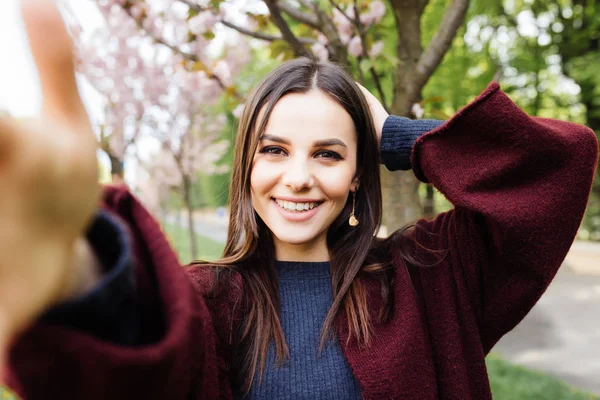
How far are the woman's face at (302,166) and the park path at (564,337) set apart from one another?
12.3 ft

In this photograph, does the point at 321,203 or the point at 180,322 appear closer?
the point at 180,322

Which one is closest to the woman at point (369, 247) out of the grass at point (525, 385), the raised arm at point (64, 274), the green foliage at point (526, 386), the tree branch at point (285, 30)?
the raised arm at point (64, 274)

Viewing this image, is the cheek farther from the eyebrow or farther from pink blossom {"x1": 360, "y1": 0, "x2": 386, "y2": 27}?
pink blossom {"x1": 360, "y1": 0, "x2": 386, "y2": 27}

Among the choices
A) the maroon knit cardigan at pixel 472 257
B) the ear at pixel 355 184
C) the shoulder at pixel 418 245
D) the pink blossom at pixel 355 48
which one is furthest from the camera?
the pink blossom at pixel 355 48

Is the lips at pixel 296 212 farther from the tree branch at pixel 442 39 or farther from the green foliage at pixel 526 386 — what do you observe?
the green foliage at pixel 526 386

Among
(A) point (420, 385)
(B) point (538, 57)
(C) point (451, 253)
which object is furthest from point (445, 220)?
(B) point (538, 57)

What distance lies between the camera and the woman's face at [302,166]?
1438 mm

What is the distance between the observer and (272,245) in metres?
1.67

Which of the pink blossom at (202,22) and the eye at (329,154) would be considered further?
the pink blossom at (202,22)

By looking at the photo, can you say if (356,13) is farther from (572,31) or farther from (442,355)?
(572,31)

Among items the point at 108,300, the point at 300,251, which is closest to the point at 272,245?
the point at 300,251

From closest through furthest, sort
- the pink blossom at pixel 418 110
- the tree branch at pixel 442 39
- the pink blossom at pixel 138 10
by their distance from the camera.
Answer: the tree branch at pixel 442 39
the pink blossom at pixel 418 110
the pink blossom at pixel 138 10

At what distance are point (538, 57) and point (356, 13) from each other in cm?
611

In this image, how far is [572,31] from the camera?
7.26 m
